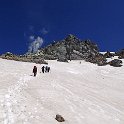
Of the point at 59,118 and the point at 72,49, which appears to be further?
the point at 72,49

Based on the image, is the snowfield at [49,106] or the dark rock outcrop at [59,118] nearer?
the snowfield at [49,106]

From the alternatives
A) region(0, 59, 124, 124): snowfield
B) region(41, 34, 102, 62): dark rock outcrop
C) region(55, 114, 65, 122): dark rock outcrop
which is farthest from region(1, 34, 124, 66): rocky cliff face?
region(55, 114, 65, 122): dark rock outcrop

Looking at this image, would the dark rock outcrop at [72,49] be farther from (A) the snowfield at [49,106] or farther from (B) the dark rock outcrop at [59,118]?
(B) the dark rock outcrop at [59,118]

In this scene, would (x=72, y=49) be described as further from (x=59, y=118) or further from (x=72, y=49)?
(x=59, y=118)

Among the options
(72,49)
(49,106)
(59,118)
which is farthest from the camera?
(72,49)

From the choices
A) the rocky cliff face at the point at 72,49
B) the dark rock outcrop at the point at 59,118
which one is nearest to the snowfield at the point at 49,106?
the dark rock outcrop at the point at 59,118

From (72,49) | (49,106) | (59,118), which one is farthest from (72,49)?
(59,118)

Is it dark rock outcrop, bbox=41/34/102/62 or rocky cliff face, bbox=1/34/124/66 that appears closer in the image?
rocky cliff face, bbox=1/34/124/66

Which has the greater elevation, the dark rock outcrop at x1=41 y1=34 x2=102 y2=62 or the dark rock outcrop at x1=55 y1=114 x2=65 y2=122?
the dark rock outcrop at x1=41 y1=34 x2=102 y2=62

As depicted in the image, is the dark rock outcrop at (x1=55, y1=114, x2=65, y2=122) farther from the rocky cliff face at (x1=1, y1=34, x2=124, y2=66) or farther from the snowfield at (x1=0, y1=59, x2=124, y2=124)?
the rocky cliff face at (x1=1, y1=34, x2=124, y2=66)

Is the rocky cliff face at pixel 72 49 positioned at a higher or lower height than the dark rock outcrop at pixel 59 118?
higher

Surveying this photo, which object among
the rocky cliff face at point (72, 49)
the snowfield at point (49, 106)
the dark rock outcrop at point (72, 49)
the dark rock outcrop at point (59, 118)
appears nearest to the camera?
the snowfield at point (49, 106)

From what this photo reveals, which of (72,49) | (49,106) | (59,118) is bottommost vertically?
(59,118)

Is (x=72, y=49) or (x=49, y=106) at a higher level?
(x=72, y=49)
